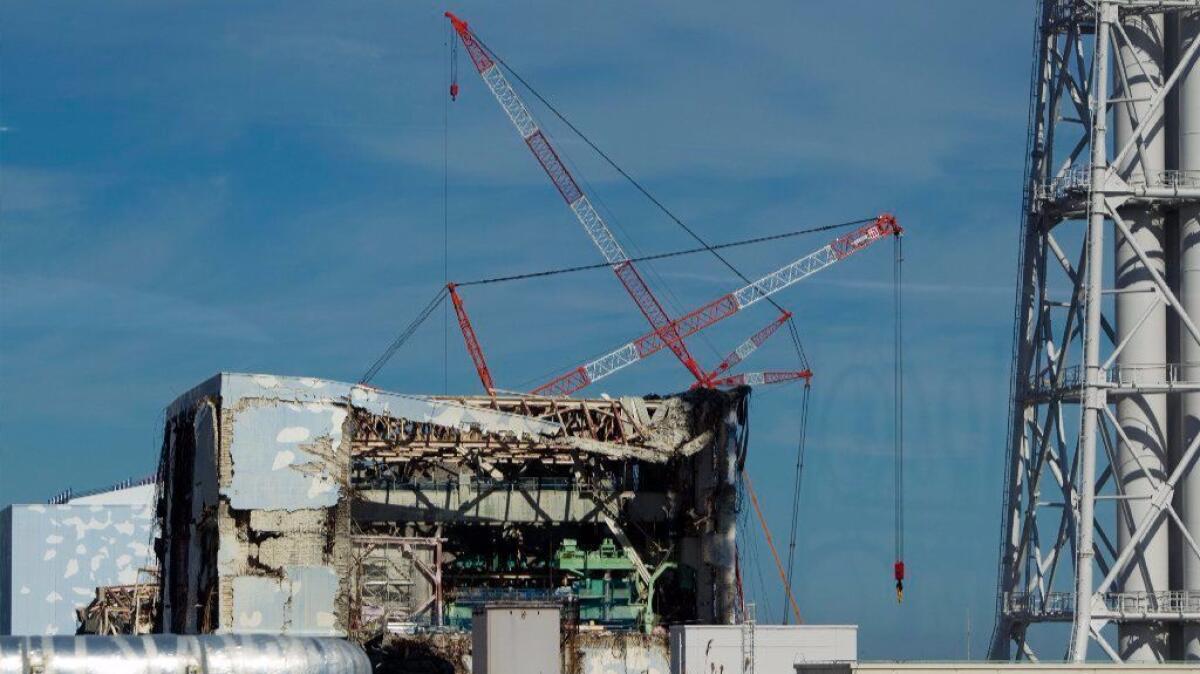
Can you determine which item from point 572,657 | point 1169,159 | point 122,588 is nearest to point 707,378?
point 122,588

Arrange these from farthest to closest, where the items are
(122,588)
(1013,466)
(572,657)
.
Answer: (122,588), (572,657), (1013,466)

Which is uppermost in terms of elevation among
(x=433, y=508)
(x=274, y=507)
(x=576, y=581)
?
(x=433, y=508)

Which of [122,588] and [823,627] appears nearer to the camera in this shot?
[823,627]

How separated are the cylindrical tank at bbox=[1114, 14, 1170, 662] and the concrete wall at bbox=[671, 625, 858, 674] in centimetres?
1144

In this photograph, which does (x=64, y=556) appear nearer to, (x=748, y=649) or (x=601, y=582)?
(x=601, y=582)

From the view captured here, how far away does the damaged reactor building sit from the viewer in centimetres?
8981

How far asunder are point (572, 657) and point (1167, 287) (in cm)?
3141

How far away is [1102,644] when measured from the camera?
81938 mm

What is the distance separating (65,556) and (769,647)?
313ft

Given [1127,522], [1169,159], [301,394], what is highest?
[1169,159]

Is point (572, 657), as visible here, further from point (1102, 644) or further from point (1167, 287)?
point (1167, 287)

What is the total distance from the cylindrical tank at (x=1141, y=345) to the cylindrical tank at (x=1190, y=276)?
0.92 metres

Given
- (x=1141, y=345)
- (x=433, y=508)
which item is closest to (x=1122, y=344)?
(x=1141, y=345)

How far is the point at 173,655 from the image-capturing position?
213 feet
